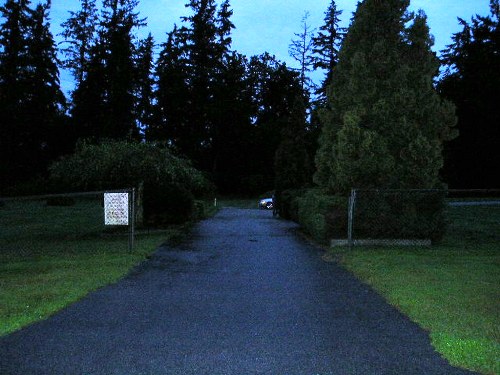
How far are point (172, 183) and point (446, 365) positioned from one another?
16962 millimetres

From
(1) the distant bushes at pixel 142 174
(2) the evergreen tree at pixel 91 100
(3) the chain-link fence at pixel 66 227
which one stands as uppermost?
(2) the evergreen tree at pixel 91 100

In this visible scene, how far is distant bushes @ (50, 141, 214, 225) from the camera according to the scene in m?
19.3

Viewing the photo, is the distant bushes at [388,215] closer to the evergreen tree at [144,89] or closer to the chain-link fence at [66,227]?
the chain-link fence at [66,227]

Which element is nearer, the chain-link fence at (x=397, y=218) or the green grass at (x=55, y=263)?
the green grass at (x=55, y=263)

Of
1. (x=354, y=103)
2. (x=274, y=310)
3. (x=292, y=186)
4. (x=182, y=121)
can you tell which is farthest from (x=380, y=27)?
(x=182, y=121)

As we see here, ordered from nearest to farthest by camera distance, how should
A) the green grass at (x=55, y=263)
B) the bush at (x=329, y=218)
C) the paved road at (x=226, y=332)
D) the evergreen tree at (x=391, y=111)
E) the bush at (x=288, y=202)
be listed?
1. the paved road at (x=226, y=332)
2. the green grass at (x=55, y=263)
3. the bush at (x=329, y=218)
4. the evergreen tree at (x=391, y=111)
5. the bush at (x=288, y=202)

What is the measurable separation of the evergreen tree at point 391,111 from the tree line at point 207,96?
0.65 feet

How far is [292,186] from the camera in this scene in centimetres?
3073

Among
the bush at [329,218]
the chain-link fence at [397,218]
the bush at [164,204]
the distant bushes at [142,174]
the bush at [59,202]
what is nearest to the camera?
the chain-link fence at [397,218]

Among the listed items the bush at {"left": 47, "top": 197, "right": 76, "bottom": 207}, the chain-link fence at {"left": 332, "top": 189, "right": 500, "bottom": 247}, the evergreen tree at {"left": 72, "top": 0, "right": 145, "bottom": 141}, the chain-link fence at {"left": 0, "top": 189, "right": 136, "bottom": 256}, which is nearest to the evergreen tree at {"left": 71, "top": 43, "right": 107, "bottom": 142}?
the evergreen tree at {"left": 72, "top": 0, "right": 145, "bottom": 141}

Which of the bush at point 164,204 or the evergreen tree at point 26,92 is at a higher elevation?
the evergreen tree at point 26,92

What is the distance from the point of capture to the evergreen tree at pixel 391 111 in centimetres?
1517

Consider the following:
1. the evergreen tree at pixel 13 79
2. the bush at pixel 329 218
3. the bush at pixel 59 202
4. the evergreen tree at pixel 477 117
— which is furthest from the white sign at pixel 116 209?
the evergreen tree at pixel 13 79

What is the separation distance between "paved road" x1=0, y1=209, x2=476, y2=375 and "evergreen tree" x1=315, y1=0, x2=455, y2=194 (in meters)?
5.63
